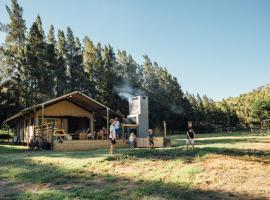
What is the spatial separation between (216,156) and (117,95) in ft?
171

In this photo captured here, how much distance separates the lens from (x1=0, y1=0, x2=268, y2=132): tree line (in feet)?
161

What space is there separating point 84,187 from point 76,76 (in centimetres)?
5098

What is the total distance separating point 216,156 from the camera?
11992 mm

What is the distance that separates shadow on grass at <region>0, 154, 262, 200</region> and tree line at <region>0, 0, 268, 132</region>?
35.1m

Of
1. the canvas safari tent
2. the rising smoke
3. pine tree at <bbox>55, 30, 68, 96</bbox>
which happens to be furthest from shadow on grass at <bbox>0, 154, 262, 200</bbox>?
the rising smoke

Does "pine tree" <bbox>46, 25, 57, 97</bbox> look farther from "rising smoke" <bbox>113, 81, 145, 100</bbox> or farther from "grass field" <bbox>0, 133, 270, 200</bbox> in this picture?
"grass field" <bbox>0, 133, 270, 200</bbox>

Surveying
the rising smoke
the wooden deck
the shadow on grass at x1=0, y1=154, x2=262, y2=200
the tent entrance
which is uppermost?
the rising smoke

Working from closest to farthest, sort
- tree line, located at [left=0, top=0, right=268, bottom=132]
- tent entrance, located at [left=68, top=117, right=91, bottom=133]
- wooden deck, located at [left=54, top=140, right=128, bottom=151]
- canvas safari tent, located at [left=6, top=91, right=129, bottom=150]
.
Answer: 1. wooden deck, located at [left=54, top=140, right=128, bottom=151]
2. canvas safari tent, located at [left=6, top=91, right=129, bottom=150]
3. tent entrance, located at [left=68, top=117, right=91, bottom=133]
4. tree line, located at [left=0, top=0, right=268, bottom=132]

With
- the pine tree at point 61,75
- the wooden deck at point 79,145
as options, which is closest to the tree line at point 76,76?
the pine tree at point 61,75

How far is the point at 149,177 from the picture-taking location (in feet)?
33.4

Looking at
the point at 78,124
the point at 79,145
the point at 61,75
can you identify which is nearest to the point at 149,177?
the point at 79,145

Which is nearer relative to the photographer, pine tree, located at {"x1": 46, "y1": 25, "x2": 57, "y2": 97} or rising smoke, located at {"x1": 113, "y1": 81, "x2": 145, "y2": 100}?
pine tree, located at {"x1": 46, "y1": 25, "x2": 57, "y2": 97}

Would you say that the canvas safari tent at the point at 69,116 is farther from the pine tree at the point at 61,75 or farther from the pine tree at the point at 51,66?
the pine tree at the point at 61,75

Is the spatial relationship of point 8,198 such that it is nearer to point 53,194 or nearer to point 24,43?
point 53,194
